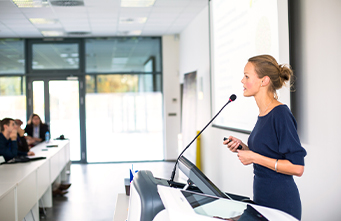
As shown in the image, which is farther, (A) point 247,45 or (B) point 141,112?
(B) point 141,112

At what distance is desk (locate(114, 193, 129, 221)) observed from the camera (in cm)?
233

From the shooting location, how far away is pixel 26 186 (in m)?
3.52

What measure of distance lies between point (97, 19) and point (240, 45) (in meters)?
3.88

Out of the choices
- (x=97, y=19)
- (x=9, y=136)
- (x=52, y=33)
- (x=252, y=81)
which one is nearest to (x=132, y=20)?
(x=97, y=19)

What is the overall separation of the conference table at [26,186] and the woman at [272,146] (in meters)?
2.17

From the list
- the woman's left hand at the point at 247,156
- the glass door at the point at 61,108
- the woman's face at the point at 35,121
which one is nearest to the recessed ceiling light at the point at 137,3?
the woman's face at the point at 35,121

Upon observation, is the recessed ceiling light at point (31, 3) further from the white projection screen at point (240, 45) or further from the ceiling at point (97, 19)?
the white projection screen at point (240, 45)

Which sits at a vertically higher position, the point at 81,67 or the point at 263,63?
the point at 81,67

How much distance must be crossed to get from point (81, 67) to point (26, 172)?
5410 millimetres

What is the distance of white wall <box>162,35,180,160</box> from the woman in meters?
6.99

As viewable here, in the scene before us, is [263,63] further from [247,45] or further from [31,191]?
[31,191]

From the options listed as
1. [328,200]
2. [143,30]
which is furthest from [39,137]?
[328,200]

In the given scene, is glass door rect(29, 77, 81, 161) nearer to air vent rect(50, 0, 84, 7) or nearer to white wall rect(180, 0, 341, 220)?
air vent rect(50, 0, 84, 7)

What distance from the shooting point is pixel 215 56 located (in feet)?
16.4
